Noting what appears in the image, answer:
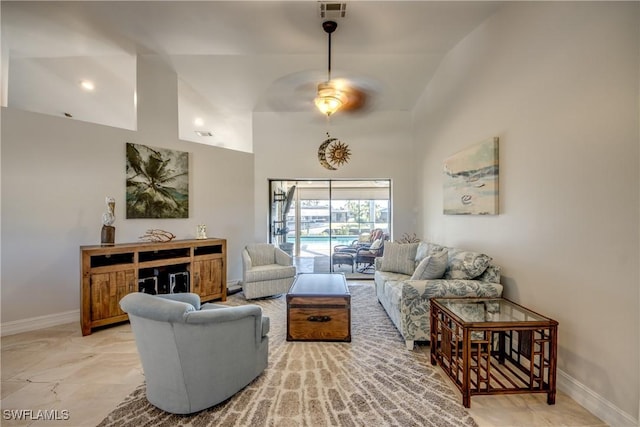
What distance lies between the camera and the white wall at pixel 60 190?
3217 millimetres

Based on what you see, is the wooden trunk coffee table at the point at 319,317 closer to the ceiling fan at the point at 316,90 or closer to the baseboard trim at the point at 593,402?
the baseboard trim at the point at 593,402

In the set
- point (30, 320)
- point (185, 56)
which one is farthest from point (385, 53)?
point (30, 320)

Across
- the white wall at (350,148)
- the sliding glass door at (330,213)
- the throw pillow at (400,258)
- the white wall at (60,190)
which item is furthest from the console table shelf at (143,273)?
the throw pillow at (400,258)

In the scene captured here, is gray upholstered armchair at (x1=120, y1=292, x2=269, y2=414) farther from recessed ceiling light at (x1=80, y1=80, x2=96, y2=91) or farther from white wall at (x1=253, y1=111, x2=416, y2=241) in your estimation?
recessed ceiling light at (x1=80, y1=80, x2=96, y2=91)

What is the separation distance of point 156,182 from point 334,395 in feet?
13.2

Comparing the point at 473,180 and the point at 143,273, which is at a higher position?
the point at 473,180

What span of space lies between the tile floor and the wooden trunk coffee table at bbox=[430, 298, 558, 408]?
12cm

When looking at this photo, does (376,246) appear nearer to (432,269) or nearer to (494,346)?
(432,269)

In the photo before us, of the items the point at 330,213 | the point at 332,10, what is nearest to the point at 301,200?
the point at 330,213

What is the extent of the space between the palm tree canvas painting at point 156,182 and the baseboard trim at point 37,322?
1463 millimetres

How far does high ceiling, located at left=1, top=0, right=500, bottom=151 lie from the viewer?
3.03 metres

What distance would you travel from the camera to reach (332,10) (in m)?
2.91

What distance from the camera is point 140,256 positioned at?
3.67m

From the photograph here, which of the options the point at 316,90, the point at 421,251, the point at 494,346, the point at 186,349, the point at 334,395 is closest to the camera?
the point at 186,349
